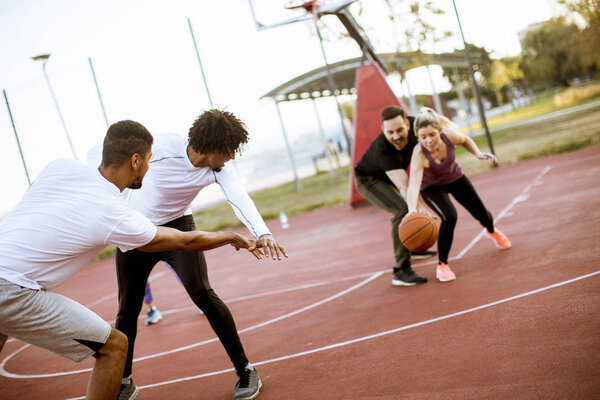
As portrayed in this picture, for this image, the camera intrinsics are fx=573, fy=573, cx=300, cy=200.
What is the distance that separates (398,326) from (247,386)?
1.33 meters

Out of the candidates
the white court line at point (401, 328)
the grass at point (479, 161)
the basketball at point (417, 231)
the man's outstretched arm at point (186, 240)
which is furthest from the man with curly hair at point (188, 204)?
the grass at point (479, 161)

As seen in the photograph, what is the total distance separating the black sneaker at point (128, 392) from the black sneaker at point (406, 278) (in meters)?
2.69

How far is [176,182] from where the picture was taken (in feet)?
13.1

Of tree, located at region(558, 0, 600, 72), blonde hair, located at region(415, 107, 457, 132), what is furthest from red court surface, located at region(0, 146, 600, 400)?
tree, located at region(558, 0, 600, 72)

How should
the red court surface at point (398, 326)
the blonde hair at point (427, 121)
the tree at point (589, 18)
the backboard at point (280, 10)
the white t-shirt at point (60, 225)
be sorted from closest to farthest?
the white t-shirt at point (60, 225), the red court surface at point (398, 326), the blonde hair at point (427, 121), the backboard at point (280, 10), the tree at point (589, 18)

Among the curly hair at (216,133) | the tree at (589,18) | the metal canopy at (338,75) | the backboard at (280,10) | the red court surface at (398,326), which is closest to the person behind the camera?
the red court surface at (398,326)

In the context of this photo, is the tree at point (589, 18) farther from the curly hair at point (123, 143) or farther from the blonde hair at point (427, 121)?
the curly hair at point (123, 143)

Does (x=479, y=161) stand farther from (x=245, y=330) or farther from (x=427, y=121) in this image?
(x=245, y=330)

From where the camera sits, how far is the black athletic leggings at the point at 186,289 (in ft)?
12.6

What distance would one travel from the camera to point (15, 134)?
50.9 feet

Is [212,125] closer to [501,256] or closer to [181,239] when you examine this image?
[181,239]

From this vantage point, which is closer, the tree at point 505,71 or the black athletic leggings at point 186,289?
the black athletic leggings at point 186,289

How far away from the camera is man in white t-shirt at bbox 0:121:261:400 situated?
9.15ft

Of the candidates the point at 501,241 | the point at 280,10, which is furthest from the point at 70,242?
the point at 280,10
